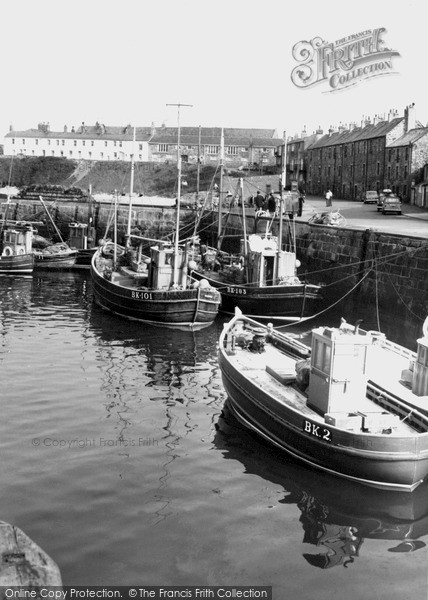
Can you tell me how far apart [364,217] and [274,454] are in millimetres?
35328

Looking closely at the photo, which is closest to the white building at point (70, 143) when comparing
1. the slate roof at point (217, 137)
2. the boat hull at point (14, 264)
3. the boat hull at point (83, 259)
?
the slate roof at point (217, 137)

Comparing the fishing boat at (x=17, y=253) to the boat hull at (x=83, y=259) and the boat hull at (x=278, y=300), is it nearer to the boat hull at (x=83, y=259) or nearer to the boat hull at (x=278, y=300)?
the boat hull at (x=83, y=259)

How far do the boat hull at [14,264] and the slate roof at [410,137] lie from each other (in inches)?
1504

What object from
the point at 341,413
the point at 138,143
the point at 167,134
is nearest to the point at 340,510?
the point at 341,413

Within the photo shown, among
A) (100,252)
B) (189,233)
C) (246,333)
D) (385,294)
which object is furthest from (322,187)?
(246,333)

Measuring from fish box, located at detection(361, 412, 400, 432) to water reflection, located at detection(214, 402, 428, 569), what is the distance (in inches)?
44.6

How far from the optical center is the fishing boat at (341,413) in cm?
1294

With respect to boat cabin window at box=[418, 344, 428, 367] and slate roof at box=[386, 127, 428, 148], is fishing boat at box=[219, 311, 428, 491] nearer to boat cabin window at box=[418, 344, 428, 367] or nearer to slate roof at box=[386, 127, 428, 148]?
boat cabin window at box=[418, 344, 428, 367]

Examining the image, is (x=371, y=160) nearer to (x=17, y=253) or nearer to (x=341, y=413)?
A: (x=17, y=253)

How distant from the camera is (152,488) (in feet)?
43.2

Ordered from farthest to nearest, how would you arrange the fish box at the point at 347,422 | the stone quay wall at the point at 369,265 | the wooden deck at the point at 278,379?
1. the stone quay wall at the point at 369,265
2. the wooden deck at the point at 278,379
3. the fish box at the point at 347,422

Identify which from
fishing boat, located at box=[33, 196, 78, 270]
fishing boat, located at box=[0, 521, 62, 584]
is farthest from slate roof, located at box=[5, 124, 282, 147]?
fishing boat, located at box=[0, 521, 62, 584]

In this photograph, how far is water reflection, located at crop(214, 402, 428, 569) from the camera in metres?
11.5

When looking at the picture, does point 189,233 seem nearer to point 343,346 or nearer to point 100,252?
point 100,252
